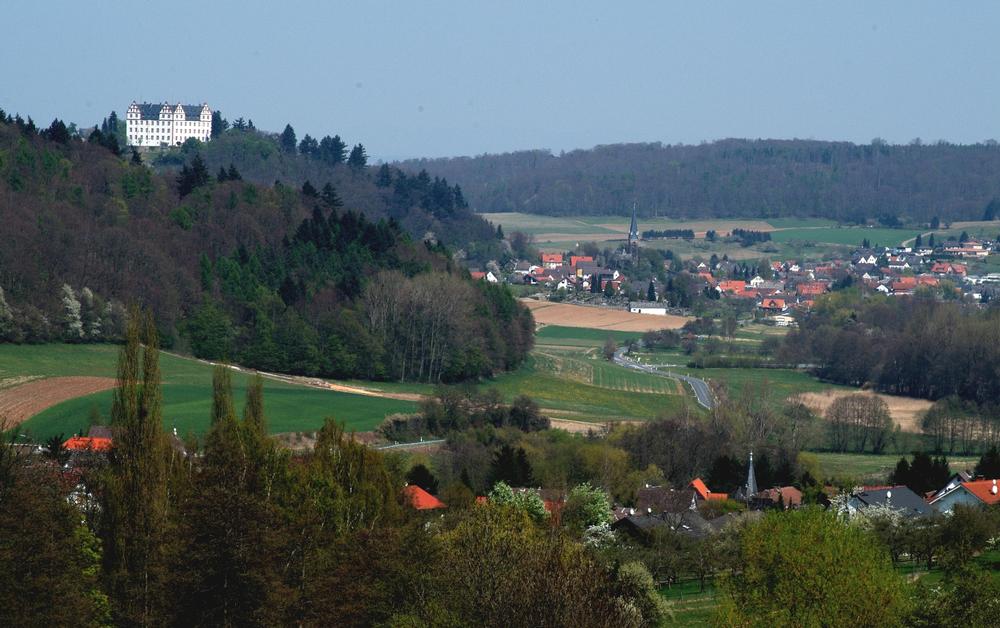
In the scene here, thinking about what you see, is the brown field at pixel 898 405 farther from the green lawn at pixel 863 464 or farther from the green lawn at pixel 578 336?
the green lawn at pixel 578 336

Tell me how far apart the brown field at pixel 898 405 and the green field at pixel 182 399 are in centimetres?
1857

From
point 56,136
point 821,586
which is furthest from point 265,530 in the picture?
point 56,136

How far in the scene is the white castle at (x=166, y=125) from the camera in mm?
148500

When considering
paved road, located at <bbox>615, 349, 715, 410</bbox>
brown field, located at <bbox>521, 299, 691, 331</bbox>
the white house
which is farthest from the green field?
the white house

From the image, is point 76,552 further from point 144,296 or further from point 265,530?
point 144,296

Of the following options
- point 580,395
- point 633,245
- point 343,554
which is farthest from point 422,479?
point 633,245

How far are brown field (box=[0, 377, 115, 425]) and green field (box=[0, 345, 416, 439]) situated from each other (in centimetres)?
54

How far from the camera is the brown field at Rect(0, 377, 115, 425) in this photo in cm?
5538

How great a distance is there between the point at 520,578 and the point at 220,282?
63.0m

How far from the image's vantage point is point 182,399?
61594mm

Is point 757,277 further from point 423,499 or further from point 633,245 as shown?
point 423,499

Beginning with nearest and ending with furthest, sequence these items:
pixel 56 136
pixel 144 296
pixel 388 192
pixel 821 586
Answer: pixel 821 586, pixel 144 296, pixel 56 136, pixel 388 192

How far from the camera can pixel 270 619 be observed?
2642 centimetres

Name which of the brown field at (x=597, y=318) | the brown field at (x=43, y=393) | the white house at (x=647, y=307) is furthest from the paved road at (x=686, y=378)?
the white house at (x=647, y=307)
